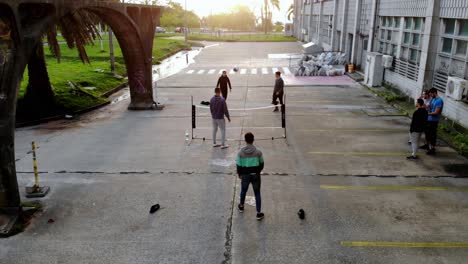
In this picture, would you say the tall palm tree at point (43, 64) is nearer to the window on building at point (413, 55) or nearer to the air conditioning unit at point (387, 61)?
the window on building at point (413, 55)

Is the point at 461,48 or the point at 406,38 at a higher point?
the point at 406,38

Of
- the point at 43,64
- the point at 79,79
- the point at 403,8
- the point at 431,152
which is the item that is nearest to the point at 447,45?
the point at 403,8

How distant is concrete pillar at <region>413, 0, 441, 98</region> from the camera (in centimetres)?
1753

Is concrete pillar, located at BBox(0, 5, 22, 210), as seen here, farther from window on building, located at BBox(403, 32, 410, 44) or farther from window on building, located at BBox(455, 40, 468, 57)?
window on building, located at BBox(403, 32, 410, 44)

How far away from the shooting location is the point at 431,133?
12664 mm

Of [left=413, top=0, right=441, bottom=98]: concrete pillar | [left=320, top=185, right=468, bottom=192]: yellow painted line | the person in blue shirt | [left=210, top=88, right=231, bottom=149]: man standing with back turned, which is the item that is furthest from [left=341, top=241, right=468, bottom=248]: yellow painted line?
[left=413, top=0, right=441, bottom=98]: concrete pillar

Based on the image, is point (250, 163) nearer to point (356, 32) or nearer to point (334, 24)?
point (356, 32)

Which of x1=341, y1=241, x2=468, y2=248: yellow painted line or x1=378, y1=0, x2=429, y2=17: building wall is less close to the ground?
x1=378, y1=0, x2=429, y2=17: building wall

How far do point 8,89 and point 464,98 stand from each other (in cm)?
1407

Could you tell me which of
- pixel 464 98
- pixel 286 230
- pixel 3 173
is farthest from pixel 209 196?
pixel 464 98

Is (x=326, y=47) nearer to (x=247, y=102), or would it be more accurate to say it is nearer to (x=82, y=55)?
(x=247, y=102)

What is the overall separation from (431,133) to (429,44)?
6.76 m

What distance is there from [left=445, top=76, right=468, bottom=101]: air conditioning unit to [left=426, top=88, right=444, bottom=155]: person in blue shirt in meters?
2.70

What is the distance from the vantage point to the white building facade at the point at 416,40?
15.9 meters
